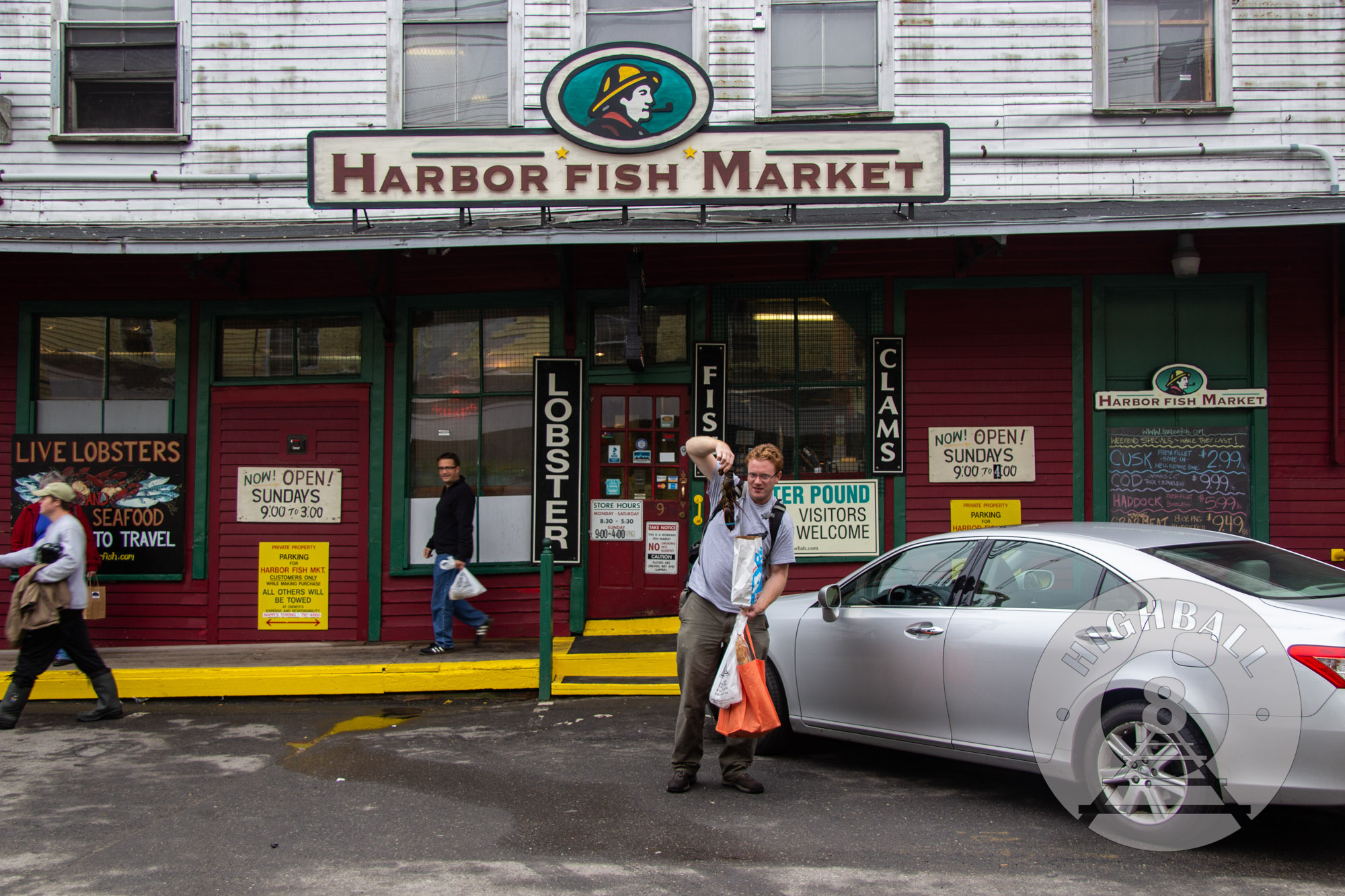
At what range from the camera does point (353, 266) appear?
9859 millimetres

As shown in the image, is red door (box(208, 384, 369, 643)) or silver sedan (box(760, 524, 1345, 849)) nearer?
silver sedan (box(760, 524, 1345, 849))

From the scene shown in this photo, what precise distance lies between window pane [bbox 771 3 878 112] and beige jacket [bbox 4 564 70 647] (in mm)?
7484

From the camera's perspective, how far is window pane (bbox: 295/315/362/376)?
9.88 metres

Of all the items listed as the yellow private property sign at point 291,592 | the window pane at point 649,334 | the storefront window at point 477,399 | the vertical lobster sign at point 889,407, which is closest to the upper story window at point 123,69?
the storefront window at point 477,399

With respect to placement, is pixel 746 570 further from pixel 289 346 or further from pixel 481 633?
pixel 289 346

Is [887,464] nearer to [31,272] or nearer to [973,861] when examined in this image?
[973,861]

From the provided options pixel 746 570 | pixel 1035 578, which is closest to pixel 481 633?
pixel 746 570

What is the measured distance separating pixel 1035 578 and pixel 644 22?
723cm

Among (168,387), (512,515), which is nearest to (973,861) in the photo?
(512,515)

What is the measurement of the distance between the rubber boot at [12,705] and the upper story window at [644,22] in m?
7.32

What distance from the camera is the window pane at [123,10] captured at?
10180 mm

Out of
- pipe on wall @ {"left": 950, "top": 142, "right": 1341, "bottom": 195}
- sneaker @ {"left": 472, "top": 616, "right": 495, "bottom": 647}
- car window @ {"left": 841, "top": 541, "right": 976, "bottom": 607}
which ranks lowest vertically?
sneaker @ {"left": 472, "top": 616, "right": 495, "bottom": 647}

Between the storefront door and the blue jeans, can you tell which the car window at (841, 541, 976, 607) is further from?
the blue jeans

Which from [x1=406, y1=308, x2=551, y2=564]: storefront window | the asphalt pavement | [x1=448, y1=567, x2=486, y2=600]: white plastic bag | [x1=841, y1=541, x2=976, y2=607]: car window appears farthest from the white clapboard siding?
the asphalt pavement
